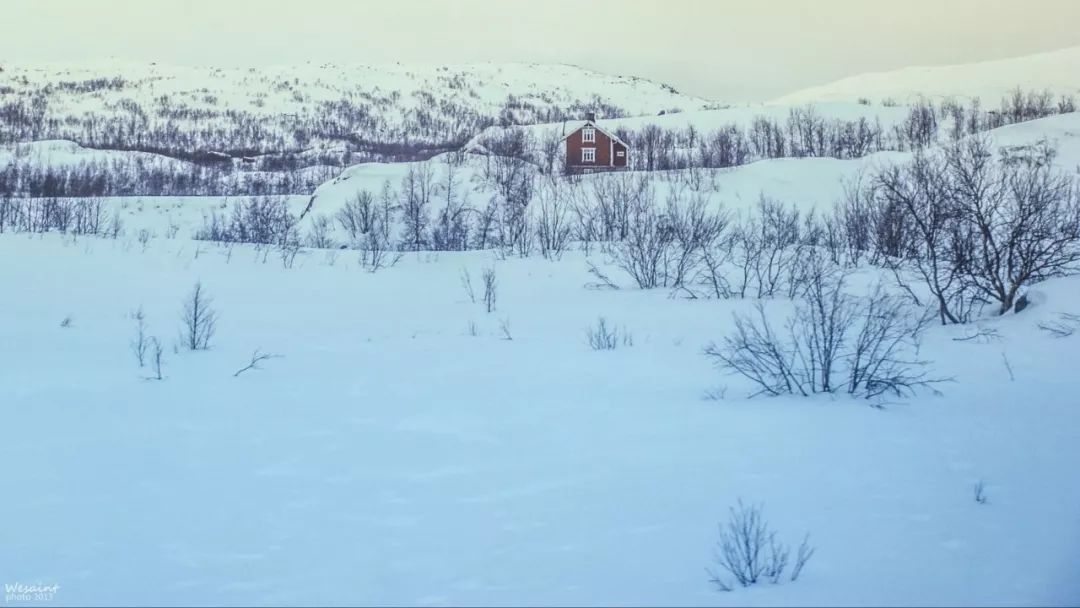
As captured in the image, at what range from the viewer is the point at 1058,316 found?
8.92 meters

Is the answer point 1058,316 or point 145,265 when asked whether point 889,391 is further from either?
point 145,265

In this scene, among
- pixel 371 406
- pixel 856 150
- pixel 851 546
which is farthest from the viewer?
pixel 856 150

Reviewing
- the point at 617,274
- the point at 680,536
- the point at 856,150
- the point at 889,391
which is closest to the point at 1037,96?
the point at 856,150

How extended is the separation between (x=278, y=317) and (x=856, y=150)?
4186 centimetres

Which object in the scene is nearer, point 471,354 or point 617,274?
point 471,354

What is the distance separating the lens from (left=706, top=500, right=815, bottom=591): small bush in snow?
317 centimetres

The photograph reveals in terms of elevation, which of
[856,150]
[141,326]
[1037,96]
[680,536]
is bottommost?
[680,536]

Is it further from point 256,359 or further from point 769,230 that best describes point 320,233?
point 256,359

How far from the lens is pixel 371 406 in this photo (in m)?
6.41

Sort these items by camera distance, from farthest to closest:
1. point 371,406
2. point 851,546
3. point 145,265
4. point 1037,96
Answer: point 1037,96
point 145,265
point 371,406
point 851,546

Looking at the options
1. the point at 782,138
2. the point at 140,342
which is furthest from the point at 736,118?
the point at 140,342

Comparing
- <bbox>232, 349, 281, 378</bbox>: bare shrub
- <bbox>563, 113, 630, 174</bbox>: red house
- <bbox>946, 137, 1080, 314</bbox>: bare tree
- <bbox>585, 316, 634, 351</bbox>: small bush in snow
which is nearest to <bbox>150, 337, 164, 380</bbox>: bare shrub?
<bbox>232, 349, 281, 378</bbox>: bare shrub

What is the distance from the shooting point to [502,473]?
4762 millimetres

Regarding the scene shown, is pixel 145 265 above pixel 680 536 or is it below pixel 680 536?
above
